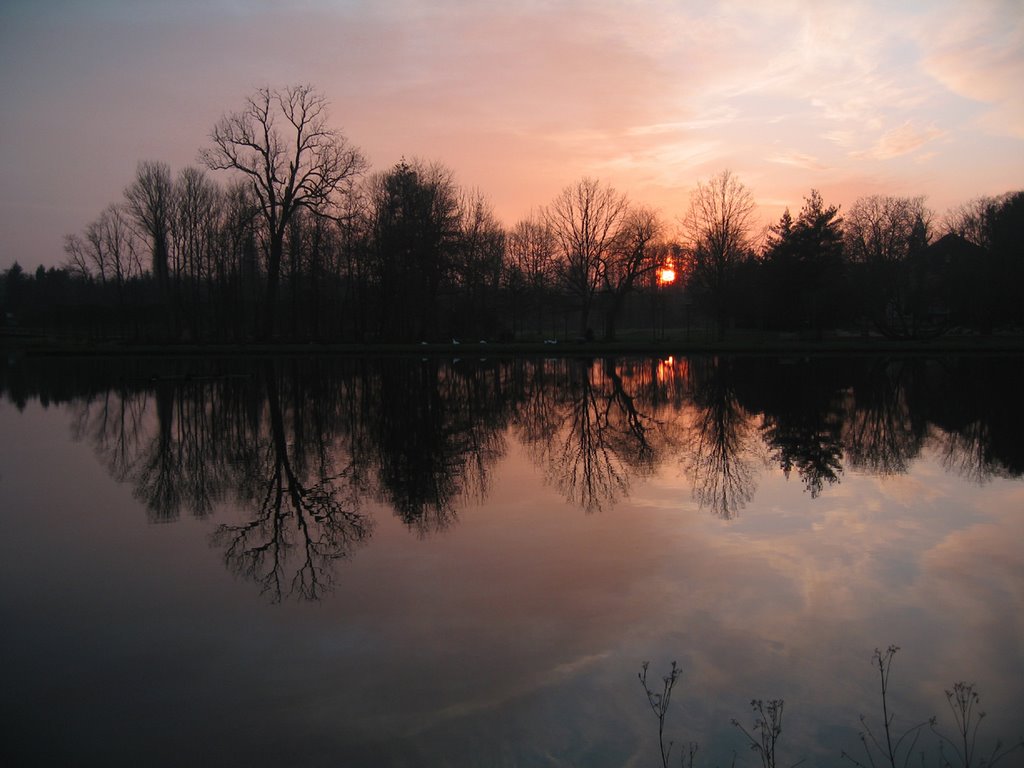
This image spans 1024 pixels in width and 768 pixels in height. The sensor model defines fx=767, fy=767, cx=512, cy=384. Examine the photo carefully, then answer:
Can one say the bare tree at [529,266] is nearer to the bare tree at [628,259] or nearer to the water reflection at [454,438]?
the bare tree at [628,259]

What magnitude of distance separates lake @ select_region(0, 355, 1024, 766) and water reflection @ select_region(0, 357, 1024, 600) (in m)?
0.10

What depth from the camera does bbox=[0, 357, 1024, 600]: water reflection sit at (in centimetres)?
1064

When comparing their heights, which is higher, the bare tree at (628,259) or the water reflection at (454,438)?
the bare tree at (628,259)

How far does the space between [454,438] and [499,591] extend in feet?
31.0

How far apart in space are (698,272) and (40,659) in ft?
241

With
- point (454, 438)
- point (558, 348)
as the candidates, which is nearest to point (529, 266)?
point (558, 348)

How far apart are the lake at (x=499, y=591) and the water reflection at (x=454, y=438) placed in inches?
4.1

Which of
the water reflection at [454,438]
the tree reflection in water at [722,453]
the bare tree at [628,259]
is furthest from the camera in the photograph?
the bare tree at [628,259]

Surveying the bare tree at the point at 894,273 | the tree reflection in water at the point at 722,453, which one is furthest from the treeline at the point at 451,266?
the tree reflection in water at the point at 722,453

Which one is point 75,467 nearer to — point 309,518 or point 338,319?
point 309,518

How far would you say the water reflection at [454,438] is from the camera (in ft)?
34.9

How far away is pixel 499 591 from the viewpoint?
7371mm

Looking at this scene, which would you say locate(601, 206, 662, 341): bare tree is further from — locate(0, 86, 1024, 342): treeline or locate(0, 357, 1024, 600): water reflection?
locate(0, 357, 1024, 600): water reflection

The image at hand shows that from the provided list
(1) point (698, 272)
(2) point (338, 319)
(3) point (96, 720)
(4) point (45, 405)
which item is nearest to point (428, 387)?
(4) point (45, 405)
